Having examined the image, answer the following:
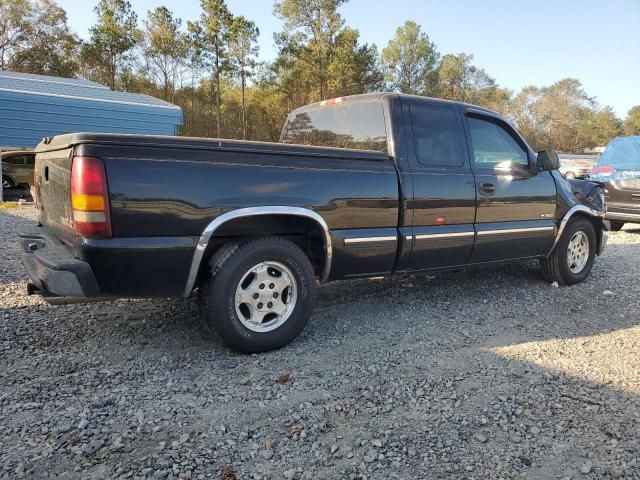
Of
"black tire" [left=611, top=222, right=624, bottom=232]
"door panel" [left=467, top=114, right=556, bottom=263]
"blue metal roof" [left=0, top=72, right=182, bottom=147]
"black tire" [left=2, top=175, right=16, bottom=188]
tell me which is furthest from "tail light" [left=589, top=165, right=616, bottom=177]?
"black tire" [left=2, top=175, right=16, bottom=188]

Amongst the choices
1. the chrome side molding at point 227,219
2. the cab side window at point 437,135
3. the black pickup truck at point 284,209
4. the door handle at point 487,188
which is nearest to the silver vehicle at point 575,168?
the black pickup truck at point 284,209

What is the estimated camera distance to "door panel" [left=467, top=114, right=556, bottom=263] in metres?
4.46

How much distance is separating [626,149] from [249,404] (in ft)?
30.7

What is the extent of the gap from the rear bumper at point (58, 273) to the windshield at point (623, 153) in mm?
9475

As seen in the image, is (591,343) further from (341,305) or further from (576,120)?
(576,120)

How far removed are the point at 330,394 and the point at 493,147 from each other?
3070mm

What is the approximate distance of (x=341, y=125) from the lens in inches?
177

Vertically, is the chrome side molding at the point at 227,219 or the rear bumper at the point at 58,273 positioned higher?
the chrome side molding at the point at 227,219

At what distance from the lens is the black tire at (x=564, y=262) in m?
5.25

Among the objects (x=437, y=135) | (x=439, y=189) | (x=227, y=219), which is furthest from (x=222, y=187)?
(x=437, y=135)

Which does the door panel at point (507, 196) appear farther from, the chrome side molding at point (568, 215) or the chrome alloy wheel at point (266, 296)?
the chrome alloy wheel at point (266, 296)

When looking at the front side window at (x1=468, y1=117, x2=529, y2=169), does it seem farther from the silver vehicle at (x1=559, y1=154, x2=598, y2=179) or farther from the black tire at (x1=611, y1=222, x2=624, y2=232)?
the silver vehicle at (x1=559, y1=154, x2=598, y2=179)

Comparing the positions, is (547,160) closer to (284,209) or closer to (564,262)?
(564,262)

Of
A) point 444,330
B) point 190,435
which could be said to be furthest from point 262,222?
point 444,330
